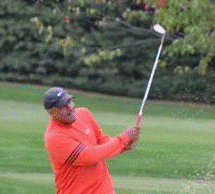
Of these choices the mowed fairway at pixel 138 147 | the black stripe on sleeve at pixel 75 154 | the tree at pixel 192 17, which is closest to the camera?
the black stripe on sleeve at pixel 75 154

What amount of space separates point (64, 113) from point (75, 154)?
1.00 ft

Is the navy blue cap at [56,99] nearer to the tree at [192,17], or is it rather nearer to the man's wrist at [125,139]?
the man's wrist at [125,139]

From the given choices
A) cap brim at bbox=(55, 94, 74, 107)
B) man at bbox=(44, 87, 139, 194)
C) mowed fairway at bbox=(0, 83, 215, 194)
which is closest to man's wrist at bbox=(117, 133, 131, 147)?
man at bbox=(44, 87, 139, 194)

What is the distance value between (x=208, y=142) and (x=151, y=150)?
2584mm

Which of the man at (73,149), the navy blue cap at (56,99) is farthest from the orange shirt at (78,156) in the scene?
the navy blue cap at (56,99)

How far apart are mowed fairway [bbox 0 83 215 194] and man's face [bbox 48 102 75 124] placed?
5.26m

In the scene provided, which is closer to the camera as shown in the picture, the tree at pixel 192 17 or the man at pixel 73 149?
the man at pixel 73 149

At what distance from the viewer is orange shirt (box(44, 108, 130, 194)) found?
7.11 metres

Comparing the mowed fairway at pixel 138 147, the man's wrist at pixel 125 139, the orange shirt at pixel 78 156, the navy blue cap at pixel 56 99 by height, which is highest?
the navy blue cap at pixel 56 99

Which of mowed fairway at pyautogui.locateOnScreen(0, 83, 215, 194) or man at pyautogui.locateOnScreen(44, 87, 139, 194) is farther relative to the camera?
mowed fairway at pyautogui.locateOnScreen(0, 83, 215, 194)

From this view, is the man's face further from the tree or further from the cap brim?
the tree

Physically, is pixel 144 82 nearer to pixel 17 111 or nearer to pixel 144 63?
pixel 144 63

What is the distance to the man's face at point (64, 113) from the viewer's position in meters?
7.15

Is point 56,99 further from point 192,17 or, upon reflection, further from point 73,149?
point 192,17
